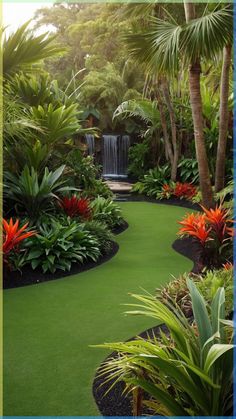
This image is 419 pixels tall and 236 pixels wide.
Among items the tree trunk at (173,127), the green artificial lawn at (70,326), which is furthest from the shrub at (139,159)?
the green artificial lawn at (70,326)

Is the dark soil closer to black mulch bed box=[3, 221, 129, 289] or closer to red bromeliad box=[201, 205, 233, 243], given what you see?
black mulch bed box=[3, 221, 129, 289]

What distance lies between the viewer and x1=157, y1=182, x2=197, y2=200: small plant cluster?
888cm

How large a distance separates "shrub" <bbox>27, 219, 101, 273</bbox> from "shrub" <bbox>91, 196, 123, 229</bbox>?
132cm

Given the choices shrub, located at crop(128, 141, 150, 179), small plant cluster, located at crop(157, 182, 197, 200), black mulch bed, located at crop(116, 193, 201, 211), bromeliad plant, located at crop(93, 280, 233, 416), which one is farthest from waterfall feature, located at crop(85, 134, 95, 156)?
bromeliad plant, located at crop(93, 280, 233, 416)

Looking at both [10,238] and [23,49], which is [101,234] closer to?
[10,238]

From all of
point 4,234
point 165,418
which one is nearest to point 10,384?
point 165,418

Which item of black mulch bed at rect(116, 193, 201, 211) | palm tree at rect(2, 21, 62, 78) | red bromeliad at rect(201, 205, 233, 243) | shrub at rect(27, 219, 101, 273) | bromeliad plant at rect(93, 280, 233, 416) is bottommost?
black mulch bed at rect(116, 193, 201, 211)

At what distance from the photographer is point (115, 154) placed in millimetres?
13438

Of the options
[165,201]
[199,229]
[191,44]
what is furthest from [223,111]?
[165,201]

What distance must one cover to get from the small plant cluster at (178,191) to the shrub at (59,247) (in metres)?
4.28

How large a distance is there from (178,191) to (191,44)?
4.69 meters

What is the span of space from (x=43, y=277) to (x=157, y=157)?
7163mm

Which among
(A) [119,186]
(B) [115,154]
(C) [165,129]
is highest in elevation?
(C) [165,129]

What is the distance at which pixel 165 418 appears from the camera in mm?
1723
